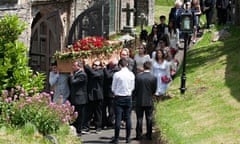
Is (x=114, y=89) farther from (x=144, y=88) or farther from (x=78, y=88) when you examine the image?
(x=78, y=88)

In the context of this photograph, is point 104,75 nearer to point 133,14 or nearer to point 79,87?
point 79,87

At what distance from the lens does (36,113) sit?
12.4m

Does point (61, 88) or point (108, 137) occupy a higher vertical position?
point (61, 88)

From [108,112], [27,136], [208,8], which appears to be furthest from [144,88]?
[208,8]

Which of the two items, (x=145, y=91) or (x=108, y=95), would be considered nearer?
(x=145, y=91)

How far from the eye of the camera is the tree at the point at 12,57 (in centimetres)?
1359

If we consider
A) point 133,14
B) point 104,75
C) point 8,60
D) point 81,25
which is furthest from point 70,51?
point 133,14

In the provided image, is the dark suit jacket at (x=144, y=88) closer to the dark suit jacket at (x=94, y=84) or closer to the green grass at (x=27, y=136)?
the dark suit jacket at (x=94, y=84)

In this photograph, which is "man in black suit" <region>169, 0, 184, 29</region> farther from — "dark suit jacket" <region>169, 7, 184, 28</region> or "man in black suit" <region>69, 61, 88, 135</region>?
"man in black suit" <region>69, 61, 88, 135</region>

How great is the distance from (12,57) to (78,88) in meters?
1.72

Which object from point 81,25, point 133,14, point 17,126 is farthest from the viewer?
point 133,14

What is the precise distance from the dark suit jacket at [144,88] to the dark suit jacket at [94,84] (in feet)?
4.18

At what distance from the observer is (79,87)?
48.1 ft

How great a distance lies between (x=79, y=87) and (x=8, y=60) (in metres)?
1.84
